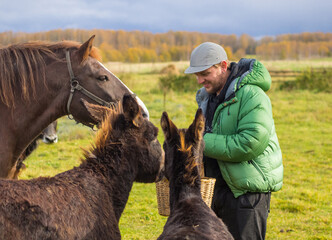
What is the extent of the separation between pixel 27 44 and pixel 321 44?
10375 centimetres

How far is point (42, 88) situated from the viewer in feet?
14.6

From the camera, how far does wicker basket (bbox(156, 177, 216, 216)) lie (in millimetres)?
3773

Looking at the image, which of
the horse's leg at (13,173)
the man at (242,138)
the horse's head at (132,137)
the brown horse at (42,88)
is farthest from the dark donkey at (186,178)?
the horse's leg at (13,173)

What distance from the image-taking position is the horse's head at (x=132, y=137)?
11.9 ft

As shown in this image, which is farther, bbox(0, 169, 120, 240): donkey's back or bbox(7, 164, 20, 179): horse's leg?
bbox(7, 164, 20, 179): horse's leg

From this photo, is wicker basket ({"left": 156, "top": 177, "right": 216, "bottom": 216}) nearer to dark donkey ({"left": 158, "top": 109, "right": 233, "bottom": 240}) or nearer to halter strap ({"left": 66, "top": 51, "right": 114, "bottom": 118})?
dark donkey ({"left": 158, "top": 109, "right": 233, "bottom": 240})

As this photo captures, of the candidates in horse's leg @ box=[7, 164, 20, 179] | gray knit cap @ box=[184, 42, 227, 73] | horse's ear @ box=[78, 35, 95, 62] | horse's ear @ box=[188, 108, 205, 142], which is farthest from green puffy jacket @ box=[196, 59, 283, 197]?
horse's leg @ box=[7, 164, 20, 179]

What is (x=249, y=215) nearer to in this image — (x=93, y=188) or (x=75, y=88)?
(x=93, y=188)

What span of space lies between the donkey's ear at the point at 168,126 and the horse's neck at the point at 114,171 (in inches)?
18.2

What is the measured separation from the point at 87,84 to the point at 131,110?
123cm

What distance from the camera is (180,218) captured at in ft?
10.5

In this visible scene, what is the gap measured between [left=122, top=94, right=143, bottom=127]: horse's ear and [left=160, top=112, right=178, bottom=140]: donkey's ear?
24 centimetres

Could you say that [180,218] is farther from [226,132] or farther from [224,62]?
[224,62]

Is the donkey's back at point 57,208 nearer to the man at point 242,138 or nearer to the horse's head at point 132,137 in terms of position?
the horse's head at point 132,137
